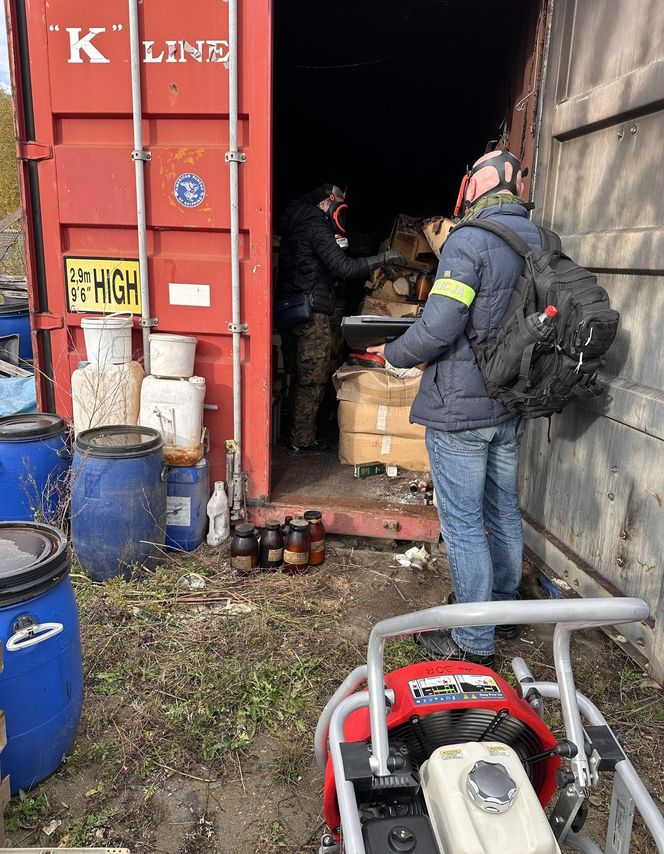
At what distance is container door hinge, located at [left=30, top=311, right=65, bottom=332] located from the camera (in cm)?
380

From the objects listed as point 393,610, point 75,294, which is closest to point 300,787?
point 393,610

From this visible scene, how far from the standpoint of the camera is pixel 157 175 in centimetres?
353

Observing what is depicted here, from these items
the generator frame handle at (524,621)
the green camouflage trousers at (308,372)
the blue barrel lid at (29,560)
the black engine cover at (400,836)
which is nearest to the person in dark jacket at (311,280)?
the green camouflage trousers at (308,372)

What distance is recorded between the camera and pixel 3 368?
17.7ft

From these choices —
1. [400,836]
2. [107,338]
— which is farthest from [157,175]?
[400,836]

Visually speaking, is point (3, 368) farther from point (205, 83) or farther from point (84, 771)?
point (84, 771)

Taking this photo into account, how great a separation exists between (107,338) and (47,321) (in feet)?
1.71

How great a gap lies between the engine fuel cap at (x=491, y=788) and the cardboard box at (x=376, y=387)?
3258 millimetres

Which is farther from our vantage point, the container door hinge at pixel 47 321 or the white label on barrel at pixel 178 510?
the container door hinge at pixel 47 321

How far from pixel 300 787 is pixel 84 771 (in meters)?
0.78

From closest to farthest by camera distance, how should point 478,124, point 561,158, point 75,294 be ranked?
point 561,158
point 75,294
point 478,124

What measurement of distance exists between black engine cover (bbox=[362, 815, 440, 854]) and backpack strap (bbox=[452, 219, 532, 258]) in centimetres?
204

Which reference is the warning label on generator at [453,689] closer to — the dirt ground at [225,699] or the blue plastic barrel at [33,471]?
the dirt ground at [225,699]

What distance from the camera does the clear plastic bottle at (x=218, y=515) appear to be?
3.80 meters
